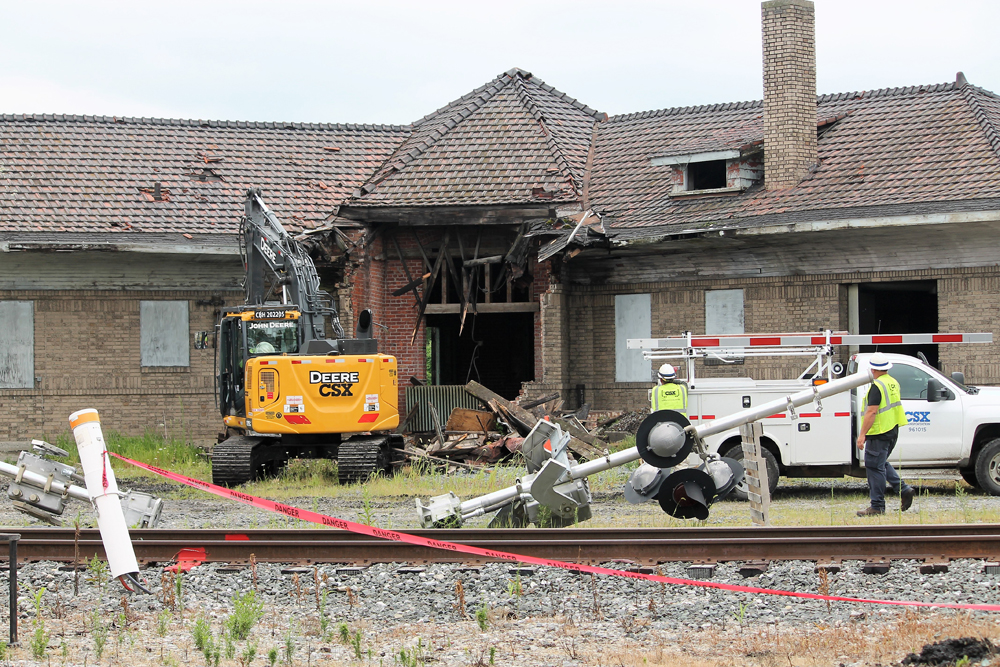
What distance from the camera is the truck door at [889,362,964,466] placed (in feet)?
43.8

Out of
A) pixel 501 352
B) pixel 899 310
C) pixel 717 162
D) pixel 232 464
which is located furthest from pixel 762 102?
pixel 232 464

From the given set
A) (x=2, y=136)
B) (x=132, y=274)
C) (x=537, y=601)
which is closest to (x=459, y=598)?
(x=537, y=601)

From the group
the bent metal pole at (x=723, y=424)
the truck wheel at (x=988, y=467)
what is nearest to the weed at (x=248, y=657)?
the bent metal pole at (x=723, y=424)

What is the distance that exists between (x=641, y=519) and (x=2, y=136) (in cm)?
1802

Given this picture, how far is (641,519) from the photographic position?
11727 millimetres

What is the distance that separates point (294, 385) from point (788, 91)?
11348 mm

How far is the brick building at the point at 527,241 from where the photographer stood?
1934cm

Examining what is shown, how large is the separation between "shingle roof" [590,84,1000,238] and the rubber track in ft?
27.1

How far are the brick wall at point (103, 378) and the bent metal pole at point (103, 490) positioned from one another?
13.9 meters

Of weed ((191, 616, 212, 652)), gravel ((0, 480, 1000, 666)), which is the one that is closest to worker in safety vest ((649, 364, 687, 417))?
gravel ((0, 480, 1000, 666))

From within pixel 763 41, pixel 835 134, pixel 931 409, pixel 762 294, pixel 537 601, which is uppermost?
pixel 763 41

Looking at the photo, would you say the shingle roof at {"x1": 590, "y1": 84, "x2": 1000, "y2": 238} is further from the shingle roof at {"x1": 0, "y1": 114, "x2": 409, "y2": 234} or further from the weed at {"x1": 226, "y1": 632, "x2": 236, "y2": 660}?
the weed at {"x1": 226, "y1": 632, "x2": 236, "y2": 660}

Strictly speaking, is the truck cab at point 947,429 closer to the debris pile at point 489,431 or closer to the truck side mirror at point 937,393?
the truck side mirror at point 937,393

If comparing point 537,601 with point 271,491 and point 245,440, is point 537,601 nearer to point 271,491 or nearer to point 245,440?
point 271,491
